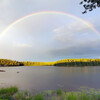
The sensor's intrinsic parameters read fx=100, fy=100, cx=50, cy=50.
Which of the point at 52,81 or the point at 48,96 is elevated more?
the point at 48,96

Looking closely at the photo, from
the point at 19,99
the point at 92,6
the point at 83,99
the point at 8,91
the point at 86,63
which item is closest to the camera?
the point at 92,6

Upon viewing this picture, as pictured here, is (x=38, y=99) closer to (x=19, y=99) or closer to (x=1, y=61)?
(x=19, y=99)

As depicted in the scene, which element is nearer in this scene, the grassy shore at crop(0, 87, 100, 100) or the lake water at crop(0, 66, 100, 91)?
the grassy shore at crop(0, 87, 100, 100)

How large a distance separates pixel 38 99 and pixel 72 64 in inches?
6377

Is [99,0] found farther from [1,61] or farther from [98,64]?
[1,61]

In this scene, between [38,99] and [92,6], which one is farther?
[38,99]

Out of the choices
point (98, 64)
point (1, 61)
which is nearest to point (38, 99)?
point (98, 64)

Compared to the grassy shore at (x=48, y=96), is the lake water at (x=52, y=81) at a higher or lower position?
lower

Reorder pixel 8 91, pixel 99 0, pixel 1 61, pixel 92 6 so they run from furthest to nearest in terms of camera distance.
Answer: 1. pixel 1 61
2. pixel 8 91
3. pixel 92 6
4. pixel 99 0

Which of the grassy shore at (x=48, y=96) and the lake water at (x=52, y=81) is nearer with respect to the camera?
the grassy shore at (x=48, y=96)

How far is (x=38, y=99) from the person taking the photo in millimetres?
11242

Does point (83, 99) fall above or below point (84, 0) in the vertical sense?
below

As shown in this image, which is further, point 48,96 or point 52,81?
point 52,81

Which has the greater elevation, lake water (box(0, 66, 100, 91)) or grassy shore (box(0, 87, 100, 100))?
grassy shore (box(0, 87, 100, 100))
